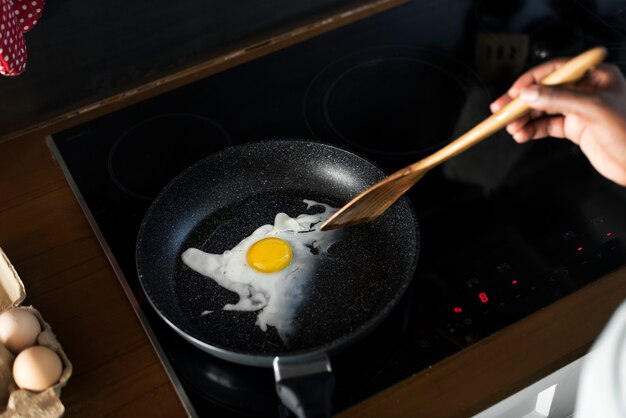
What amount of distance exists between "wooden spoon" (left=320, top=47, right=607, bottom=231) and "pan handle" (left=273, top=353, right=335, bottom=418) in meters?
0.22

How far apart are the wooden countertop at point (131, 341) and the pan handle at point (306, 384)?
0.04 meters

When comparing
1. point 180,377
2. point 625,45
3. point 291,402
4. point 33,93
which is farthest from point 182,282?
point 625,45

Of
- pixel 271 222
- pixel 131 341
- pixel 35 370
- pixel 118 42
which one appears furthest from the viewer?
pixel 118 42

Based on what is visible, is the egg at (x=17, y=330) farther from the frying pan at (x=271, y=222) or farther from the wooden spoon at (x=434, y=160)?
the wooden spoon at (x=434, y=160)

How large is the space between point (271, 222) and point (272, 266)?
0.30 feet

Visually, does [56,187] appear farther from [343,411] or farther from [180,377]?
[343,411]

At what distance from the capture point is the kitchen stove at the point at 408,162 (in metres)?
0.82

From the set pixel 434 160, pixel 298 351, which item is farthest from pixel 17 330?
pixel 434 160

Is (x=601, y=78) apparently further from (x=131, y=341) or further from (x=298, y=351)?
(x=131, y=341)

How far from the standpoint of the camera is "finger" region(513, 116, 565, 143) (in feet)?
3.28

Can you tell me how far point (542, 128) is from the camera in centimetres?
101

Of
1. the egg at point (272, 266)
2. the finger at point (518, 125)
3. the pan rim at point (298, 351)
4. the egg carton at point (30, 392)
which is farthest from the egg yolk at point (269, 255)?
the finger at point (518, 125)

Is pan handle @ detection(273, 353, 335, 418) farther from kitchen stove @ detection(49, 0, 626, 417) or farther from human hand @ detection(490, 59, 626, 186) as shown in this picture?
human hand @ detection(490, 59, 626, 186)

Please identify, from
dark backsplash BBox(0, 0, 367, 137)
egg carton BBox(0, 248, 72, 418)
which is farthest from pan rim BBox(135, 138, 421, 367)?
dark backsplash BBox(0, 0, 367, 137)
